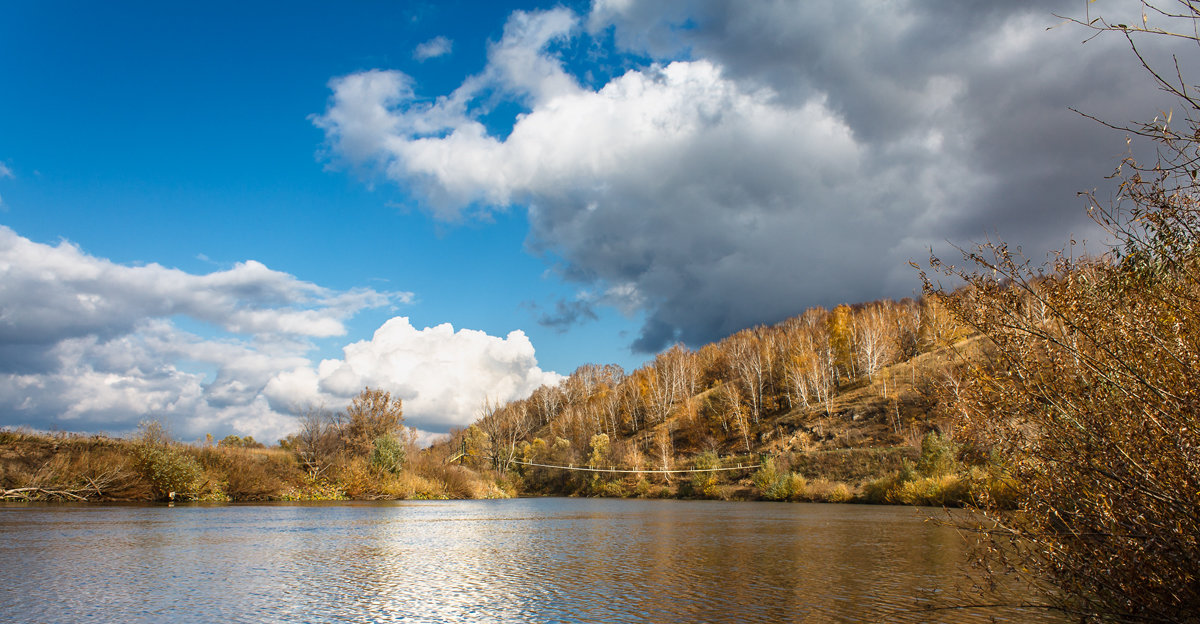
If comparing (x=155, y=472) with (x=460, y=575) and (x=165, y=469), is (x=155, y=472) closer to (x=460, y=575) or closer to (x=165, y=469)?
(x=165, y=469)

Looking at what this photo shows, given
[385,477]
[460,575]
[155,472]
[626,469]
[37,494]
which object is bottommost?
→ [626,469]

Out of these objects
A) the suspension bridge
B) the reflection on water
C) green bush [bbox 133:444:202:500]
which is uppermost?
green bush [bbox 133:444:202:500]

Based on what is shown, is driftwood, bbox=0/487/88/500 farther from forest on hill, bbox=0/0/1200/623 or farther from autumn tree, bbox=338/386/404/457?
autumn tree, bbox=338/386/404/457

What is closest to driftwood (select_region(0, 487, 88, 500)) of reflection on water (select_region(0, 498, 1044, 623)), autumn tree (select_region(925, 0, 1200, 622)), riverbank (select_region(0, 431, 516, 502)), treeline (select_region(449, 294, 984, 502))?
riverbank (select_region(0, 431, 516, 502))

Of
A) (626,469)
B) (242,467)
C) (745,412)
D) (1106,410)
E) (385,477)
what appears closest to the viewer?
(1106,410)

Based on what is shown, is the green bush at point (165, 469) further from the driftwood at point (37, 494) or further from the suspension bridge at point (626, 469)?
the suspension bridge at point (626, 469)

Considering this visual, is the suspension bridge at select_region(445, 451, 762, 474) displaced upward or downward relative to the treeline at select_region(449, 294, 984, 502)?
downward

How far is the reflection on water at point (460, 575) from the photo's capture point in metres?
10.8

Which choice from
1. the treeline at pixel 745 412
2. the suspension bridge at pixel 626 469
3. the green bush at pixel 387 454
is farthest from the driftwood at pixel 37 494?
the treeline at pixel 745 412

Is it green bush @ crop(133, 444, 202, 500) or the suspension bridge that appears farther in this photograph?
the suspension bridge

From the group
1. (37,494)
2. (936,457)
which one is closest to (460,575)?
(37,494)

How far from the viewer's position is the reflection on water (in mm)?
10836

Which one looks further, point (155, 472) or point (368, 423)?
point (368, 423)

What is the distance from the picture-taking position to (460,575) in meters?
15.4
